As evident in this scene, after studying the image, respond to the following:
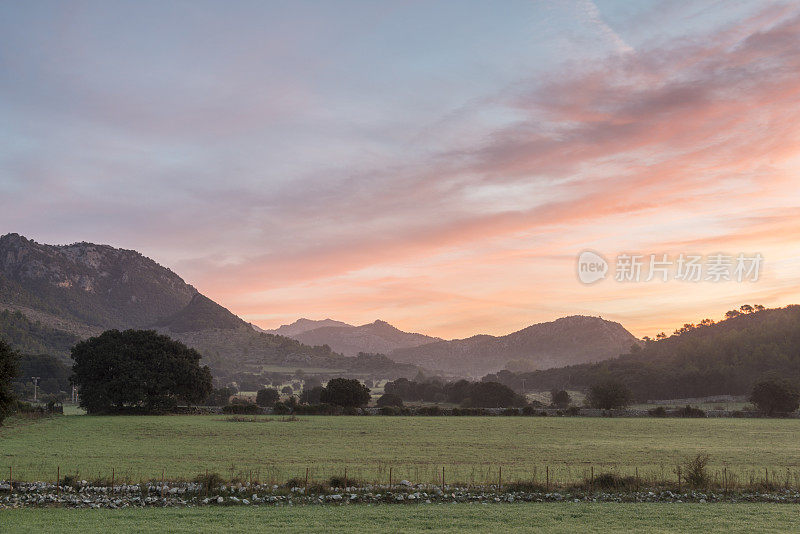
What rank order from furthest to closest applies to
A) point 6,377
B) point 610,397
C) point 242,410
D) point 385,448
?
point 610,397 < point 242,410 < point 385,448 < point 6,377

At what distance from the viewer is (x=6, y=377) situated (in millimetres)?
44031

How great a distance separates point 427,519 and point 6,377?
33278mm

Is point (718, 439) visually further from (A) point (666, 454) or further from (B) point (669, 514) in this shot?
(B) point (669, 514)

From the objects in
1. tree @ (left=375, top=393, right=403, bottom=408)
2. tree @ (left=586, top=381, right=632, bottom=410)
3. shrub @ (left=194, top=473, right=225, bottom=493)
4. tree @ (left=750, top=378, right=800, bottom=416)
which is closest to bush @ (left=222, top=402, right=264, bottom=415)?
tree @ (left=375, top=393, right=403, bottom=408)

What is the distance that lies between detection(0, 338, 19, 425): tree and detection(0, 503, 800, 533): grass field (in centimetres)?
1749

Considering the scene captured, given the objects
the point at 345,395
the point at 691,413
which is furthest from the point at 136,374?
the point at 691,413

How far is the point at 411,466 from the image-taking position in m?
45.6

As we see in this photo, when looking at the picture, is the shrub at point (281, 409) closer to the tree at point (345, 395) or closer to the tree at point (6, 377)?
the tree at point (345, 395)

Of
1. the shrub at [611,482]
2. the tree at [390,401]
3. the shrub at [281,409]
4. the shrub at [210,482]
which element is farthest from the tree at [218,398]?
the shrub at [611,482]

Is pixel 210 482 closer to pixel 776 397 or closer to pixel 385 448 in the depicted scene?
pixel 385 448

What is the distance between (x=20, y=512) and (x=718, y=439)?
6883cm

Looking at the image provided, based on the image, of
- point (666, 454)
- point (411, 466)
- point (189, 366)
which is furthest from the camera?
point (189, 366)

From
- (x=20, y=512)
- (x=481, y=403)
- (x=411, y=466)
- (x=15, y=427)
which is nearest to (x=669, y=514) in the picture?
(x=411, y=466)

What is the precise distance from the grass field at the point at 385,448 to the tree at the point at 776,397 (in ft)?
58.1
